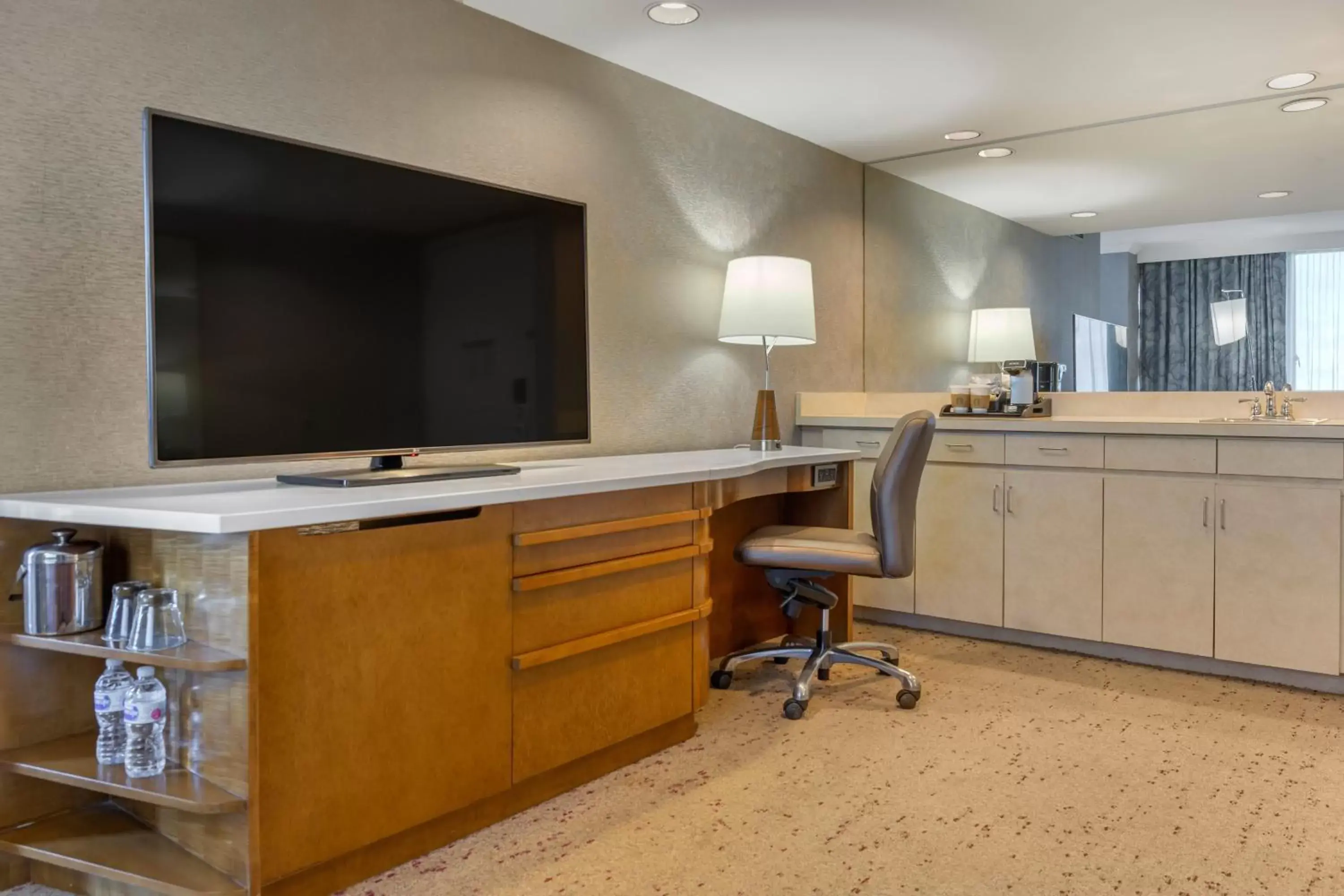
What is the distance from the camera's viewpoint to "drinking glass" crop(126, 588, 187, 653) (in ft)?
5.76

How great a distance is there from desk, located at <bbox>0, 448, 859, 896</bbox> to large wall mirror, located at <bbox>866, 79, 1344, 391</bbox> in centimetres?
232

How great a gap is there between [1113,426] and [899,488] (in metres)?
1.11

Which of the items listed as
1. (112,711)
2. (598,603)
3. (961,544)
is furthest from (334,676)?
(961,544)

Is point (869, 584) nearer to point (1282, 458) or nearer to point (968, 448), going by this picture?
point (968, 448)

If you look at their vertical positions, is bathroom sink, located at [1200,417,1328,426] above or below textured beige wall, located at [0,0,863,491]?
below

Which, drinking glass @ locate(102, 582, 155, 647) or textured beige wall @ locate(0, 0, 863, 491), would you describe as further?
textured beige wall @ locate(0, 0, 863, 491)

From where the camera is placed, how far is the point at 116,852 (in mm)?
1840

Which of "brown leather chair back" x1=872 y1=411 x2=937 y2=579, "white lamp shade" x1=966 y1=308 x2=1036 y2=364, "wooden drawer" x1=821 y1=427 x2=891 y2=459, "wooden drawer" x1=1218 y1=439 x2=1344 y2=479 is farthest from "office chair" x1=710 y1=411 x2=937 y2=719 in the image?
"white lamp shade" x1=966 y1=308 x2=1036 y2=364

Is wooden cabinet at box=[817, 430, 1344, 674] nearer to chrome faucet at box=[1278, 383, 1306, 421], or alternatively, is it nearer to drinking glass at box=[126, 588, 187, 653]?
chrome faucet at box=[1278, 383, 1306, 421]

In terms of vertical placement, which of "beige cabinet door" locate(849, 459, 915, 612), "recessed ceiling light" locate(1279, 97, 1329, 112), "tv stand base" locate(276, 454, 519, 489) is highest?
"recessed ceiling light" locate(1279, 97, 1329, 112)

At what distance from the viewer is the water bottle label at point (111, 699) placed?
1830 millimetres

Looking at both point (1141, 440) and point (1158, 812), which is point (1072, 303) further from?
point (1158, 812)

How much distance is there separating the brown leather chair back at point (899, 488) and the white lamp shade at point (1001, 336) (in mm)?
1393

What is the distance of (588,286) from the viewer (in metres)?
3.25
